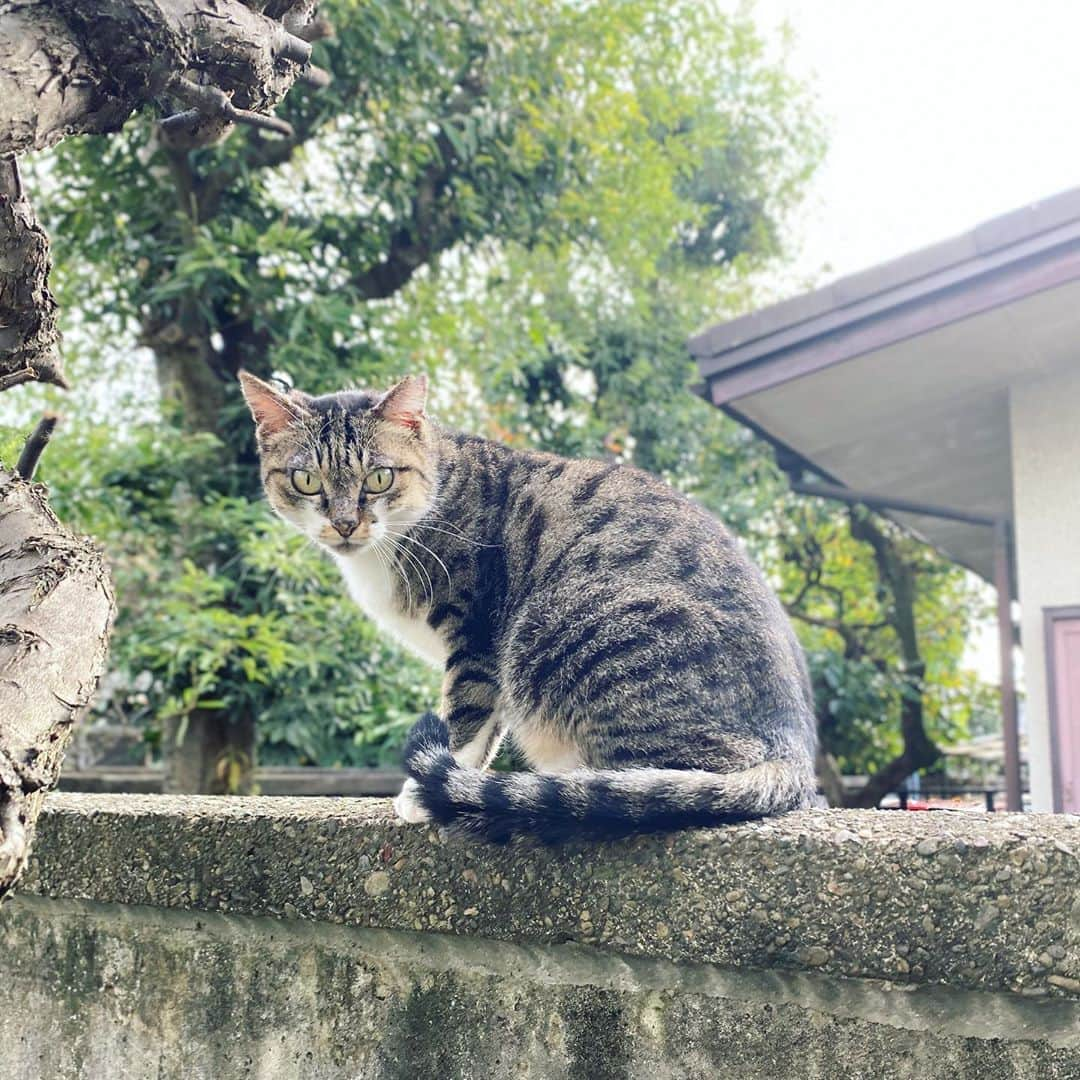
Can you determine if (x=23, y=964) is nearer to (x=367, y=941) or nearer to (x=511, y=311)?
(x=367, y=941)

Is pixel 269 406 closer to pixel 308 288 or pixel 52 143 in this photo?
pixel 52 143

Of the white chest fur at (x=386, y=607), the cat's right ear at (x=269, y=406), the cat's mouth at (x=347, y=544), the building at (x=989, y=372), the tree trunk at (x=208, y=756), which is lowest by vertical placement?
the tree trunk at (x=208, y=756)

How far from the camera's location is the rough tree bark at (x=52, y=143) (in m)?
1.02

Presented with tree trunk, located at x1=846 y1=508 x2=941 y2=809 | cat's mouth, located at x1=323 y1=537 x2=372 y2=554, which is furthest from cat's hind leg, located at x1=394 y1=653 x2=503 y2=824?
tree trunk, located at x1=846 y1=508 x2=941 y2=809

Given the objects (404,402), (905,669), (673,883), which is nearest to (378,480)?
(404,402)

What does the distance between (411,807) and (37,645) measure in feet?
2.03

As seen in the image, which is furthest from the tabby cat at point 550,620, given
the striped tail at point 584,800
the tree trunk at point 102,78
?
the tree trunk at point 102,78

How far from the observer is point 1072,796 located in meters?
3.60

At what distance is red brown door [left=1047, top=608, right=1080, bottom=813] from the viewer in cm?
365

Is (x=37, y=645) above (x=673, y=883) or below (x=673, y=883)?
above

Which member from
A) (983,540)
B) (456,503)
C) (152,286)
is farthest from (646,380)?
(456,503)

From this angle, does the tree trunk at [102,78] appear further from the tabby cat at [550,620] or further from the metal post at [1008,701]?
the metal post at [1008,701]

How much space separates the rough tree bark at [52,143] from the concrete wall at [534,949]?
0.55 metres

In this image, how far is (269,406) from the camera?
2336 mm
